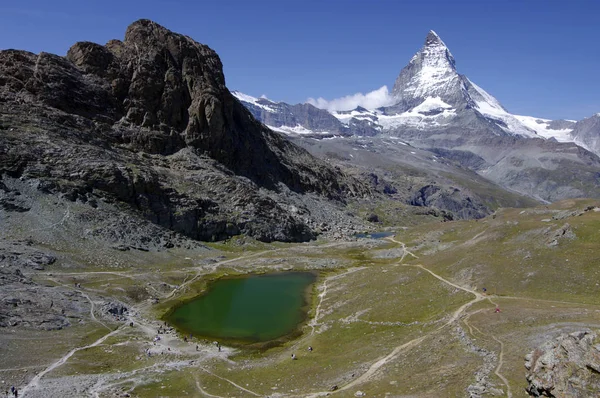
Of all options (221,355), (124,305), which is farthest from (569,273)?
(124,305)

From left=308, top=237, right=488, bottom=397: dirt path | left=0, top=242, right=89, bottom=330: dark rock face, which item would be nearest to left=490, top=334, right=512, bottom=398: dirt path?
left=308, top=237, right=488, bottom=397: dirt path

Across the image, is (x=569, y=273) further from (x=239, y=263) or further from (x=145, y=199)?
(x=145, y=199)

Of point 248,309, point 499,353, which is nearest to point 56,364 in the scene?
point 248,309

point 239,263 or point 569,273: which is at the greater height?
point 569,273

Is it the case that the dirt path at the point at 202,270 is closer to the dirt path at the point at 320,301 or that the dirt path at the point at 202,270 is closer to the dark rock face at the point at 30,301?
the dark rock face at the point at 30,301

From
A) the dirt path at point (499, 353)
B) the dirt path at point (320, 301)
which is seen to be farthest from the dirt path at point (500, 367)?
the dirt path at point (320, 301)

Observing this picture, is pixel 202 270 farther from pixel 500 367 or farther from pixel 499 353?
pixel 500 367
